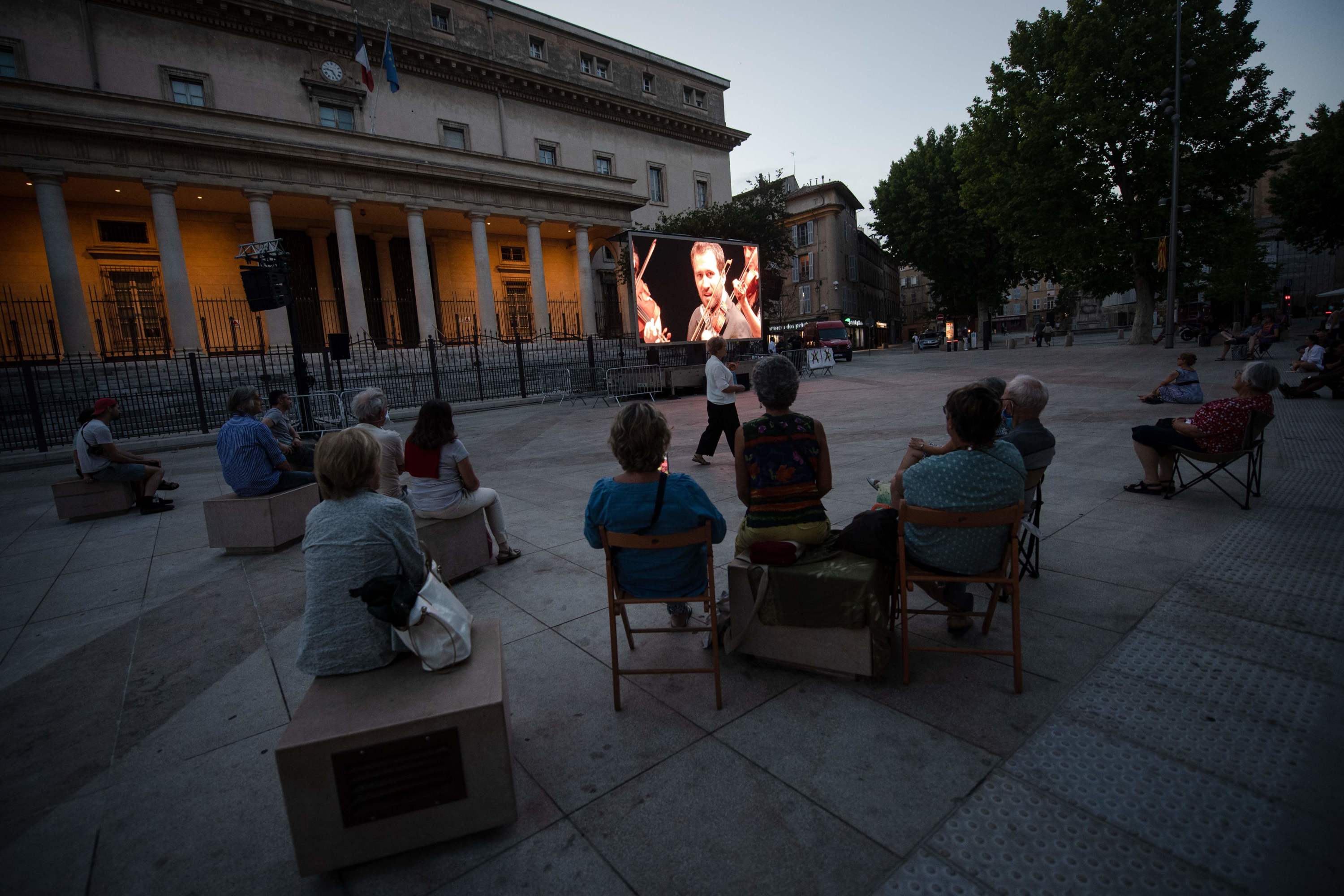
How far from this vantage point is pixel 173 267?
Answer: 1989 centimetres

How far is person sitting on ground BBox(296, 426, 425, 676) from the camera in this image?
2260mm

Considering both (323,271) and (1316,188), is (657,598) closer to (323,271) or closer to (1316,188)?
(323,271)

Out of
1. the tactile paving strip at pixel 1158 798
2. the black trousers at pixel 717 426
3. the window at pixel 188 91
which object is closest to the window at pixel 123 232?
the window at pixel 188 91

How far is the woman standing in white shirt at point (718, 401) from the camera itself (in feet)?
25.2

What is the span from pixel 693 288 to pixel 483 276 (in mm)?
11233

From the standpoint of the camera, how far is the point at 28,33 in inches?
791

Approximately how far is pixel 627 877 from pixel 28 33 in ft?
105

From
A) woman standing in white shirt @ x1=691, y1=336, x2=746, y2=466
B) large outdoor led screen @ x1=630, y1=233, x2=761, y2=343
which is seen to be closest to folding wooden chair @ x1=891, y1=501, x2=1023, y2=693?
woman standing in white shirt @ x1=691, y1=336, x2=746, y2=466

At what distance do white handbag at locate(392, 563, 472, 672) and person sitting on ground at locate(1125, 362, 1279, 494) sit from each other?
5940 mm

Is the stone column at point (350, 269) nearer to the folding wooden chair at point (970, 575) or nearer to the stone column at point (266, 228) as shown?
the stone column at point (266, 228)

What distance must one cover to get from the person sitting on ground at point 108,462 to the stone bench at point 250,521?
288 cm

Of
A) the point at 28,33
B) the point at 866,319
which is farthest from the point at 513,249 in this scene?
the point at 866,319

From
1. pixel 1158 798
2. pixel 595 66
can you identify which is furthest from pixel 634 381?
pixel 595 66

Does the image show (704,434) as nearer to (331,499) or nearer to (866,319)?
(331,499)
